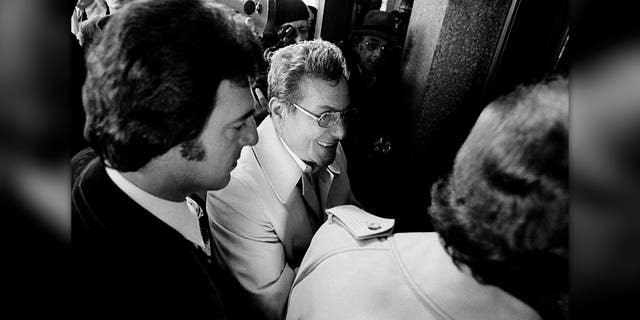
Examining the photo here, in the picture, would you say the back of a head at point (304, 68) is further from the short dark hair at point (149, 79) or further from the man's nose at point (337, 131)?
the short dark hair at point (149, 79)

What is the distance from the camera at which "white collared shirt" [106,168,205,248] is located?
1012mm

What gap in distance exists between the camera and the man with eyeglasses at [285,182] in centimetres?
170

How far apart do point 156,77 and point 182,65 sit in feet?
0.28

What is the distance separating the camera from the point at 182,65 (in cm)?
97

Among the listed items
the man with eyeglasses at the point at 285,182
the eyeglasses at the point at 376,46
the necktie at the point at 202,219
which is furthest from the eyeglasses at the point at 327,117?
the eyeglasses at the point at 376,46

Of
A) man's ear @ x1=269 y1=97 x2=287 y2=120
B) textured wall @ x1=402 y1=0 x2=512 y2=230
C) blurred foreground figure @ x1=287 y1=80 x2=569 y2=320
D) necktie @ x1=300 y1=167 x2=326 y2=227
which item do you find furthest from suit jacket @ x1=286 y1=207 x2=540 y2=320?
textured wall @ x1=402 y1=0 x2=512 y2=230

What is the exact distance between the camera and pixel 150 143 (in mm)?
1001

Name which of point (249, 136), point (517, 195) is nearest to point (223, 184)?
point (249, 136)

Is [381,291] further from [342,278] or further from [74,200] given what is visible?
[74,200]

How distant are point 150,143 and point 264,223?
93 centimetres

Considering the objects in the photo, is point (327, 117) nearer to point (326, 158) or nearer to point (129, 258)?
point (326, 158)

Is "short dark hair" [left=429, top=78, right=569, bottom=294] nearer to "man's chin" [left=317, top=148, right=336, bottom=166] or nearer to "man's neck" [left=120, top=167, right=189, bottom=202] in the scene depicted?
"man's neck" [left=120, top=167, right=189, bottom=202]

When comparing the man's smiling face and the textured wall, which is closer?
the man's smiling face

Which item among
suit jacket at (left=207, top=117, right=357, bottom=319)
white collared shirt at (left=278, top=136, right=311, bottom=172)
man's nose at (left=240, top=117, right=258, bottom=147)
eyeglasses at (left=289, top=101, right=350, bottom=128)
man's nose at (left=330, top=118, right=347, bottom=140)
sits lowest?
suit jacket at (left=207, top=117, right=357, bottom=319)
